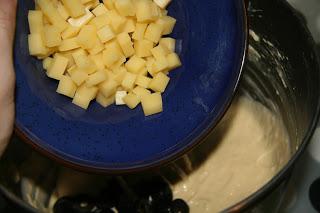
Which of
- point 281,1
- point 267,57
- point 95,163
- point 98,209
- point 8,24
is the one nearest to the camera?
point 8,24

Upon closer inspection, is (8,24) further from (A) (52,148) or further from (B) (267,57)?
(B) (267,57)

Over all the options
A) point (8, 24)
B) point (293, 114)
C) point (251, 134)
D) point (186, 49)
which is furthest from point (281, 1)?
point (8, 24)

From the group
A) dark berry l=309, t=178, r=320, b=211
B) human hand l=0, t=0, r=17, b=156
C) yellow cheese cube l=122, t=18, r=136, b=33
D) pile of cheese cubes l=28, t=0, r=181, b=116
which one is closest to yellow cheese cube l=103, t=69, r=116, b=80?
pile of cheese cubes l=28, t=0, r=181, b=116

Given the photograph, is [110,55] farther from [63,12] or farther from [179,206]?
[179,206]

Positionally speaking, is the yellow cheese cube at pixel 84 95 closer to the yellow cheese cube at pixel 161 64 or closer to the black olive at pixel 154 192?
the yellow cheese cube at pixel 161 64

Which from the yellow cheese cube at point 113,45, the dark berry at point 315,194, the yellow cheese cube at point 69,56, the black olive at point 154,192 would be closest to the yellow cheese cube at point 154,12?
the yellow cheese cube at point 113,45
